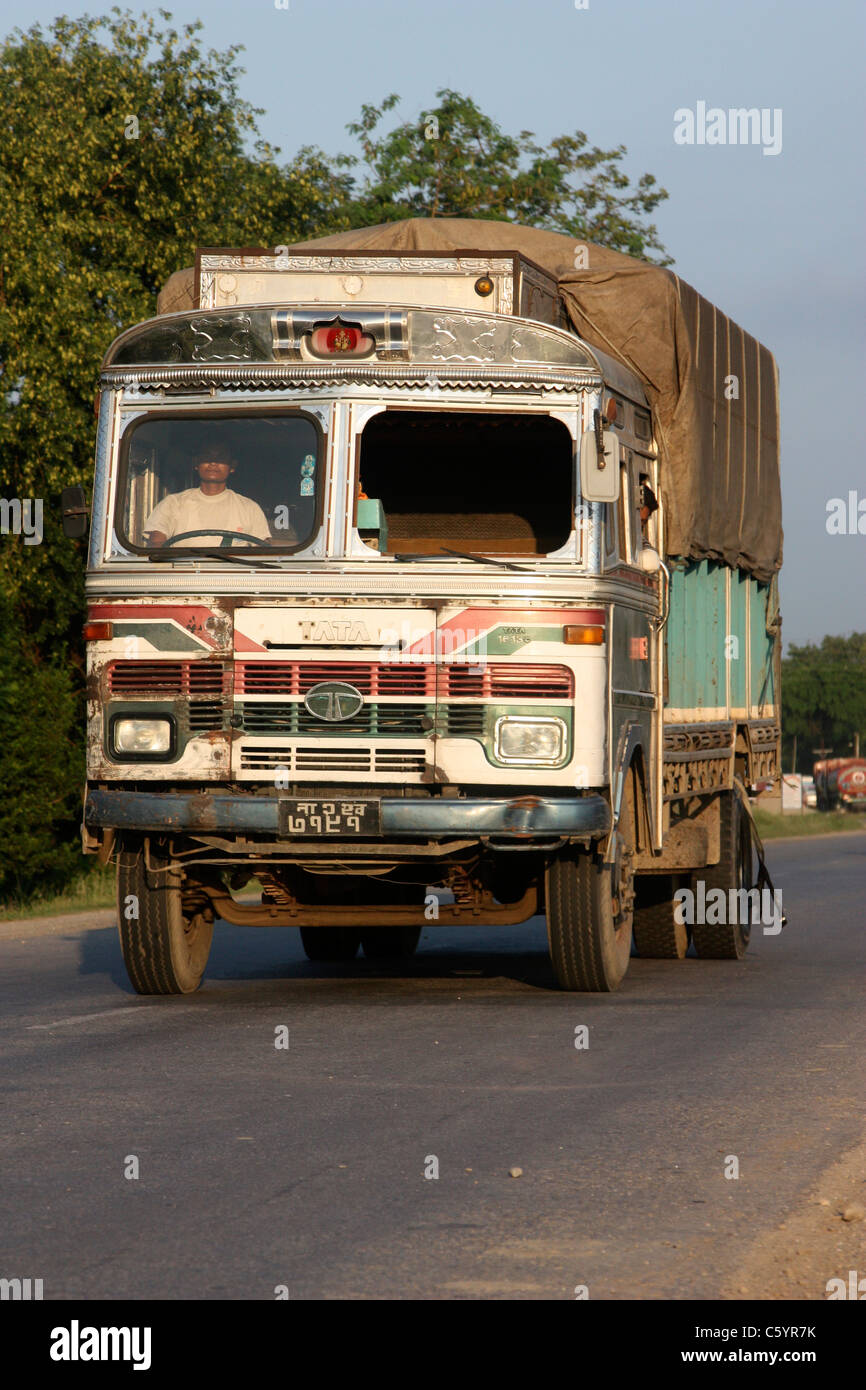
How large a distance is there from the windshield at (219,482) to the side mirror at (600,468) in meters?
1.35

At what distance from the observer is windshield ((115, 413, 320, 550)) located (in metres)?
9.81

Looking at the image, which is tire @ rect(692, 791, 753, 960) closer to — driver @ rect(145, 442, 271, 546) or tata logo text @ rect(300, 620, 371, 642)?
tata logo text @ rect(300, 620, 371, 642)

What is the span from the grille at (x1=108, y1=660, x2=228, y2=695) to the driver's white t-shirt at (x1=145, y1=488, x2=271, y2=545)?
65 centimetres

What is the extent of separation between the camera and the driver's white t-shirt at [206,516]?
9836mm

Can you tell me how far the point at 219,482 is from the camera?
9883mm

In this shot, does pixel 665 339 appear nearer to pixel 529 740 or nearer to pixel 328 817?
pixel 529 740

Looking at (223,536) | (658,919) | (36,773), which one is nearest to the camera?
(223,536)

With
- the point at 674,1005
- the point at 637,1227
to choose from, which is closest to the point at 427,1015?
the point at 674,1005

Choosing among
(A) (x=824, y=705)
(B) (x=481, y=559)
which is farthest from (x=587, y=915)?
(A) (x=824, y=705)

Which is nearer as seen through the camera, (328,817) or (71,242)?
(328,817)

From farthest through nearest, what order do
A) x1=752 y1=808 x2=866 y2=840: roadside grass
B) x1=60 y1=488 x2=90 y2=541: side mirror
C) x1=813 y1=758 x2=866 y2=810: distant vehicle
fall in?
1. x1=813 y1=758 x2=866 y2=810: distant vehicle
2. x1=752 y1=808 x2=866 y2=840: roadside grass
3. x1=60 y1=488 x2=90 y2=541: side mirror

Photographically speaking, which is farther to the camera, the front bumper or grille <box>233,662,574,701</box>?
grille <box>233,662,574,701</box>

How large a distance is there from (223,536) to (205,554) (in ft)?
0.56
